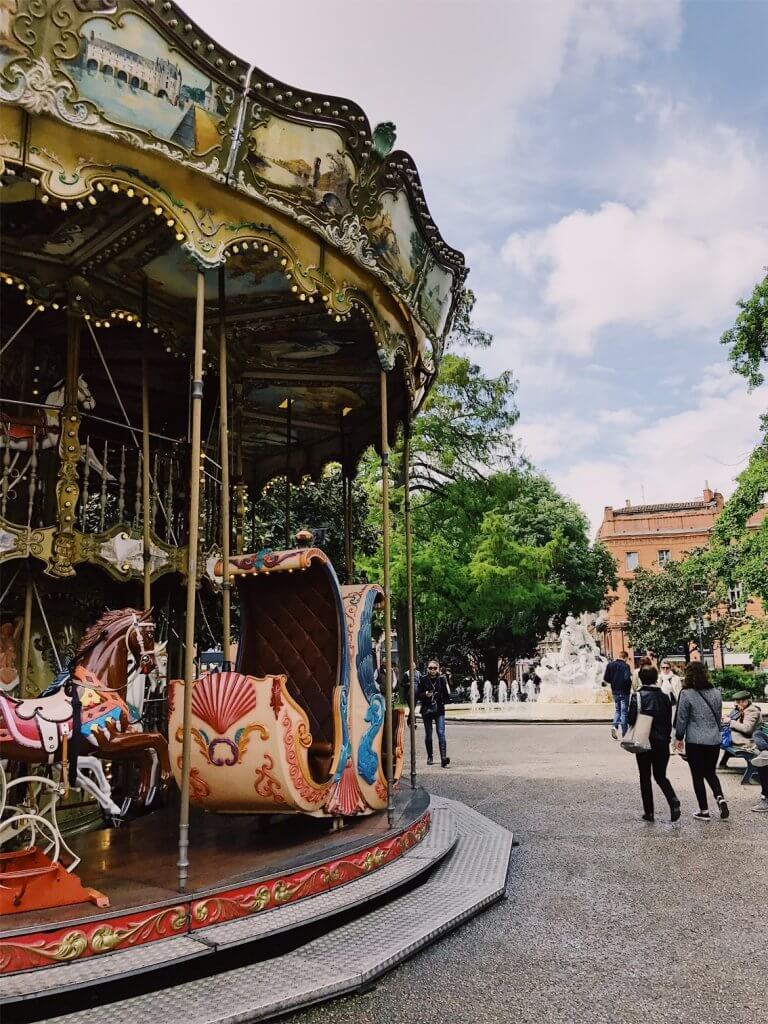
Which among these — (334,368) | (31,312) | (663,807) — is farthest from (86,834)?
(663,807)

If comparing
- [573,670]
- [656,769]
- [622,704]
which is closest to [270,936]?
[656,769]

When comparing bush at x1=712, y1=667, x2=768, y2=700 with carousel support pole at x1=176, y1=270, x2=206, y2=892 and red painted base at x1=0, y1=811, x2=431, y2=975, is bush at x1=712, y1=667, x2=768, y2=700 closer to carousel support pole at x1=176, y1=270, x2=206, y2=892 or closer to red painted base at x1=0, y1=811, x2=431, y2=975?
red painted base at x1=0, y1=811, x2=431, y2=975

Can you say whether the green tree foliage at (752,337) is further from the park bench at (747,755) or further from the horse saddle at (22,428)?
the horse saddle at (22,428)

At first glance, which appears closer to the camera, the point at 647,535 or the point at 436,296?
the point at 436,296

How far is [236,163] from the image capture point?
4977mm

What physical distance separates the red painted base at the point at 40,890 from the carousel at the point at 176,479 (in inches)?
0.4

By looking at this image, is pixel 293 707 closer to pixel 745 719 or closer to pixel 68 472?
pixel 68 472

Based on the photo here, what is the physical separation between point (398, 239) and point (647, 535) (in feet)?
180

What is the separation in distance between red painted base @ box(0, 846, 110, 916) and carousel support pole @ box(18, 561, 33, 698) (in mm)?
2517

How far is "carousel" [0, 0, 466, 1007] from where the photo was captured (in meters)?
4.32

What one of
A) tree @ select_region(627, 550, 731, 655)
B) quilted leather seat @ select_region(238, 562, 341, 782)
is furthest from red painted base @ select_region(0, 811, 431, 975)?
tree @ select_region(627, 550, 731, 655)

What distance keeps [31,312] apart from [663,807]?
8.62 metres

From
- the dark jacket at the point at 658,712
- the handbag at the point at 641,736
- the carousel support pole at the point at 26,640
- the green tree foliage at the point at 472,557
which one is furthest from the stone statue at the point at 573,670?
the carousel support pole at the point at 26,640

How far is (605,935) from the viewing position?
450cm
